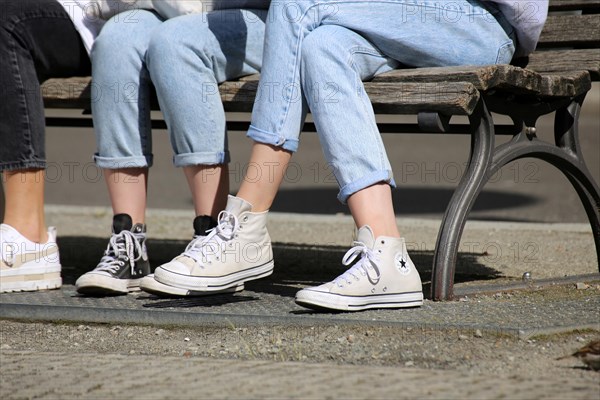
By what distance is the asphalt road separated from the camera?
670 cm

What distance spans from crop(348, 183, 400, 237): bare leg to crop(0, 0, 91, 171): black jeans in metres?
1.17

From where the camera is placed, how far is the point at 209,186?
334 centimetres

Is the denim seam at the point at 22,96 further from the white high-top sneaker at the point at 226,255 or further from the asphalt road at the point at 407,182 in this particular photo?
the asphalt road at the point at 407,182

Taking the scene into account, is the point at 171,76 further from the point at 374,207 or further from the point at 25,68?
the point at 374,207

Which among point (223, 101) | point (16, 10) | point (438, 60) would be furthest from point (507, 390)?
point (16, 10)

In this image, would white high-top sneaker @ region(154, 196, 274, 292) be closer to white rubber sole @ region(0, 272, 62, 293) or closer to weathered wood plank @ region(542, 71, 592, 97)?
white rubber sole @ region(0, 272, 62, 293)

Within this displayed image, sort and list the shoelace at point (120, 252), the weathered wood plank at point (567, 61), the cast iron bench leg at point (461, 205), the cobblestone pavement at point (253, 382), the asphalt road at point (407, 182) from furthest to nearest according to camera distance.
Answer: the asphalt road at point (407, 182), the weathered wood plank at point (567, 61), the shoelace at point (120, 252), the cast iron bench leg at point (461, 205), the cobblestone pavement at point (253, 382)

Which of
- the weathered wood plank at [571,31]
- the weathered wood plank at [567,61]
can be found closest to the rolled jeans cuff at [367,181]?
the weathered wood plank at [567,61]

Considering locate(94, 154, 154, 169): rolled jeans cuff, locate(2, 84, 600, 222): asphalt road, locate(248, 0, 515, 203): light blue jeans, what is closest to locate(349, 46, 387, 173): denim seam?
locate(248, 0, 515, 203): light blue jeans

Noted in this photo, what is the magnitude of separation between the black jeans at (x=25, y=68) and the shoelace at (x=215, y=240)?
2.51ft

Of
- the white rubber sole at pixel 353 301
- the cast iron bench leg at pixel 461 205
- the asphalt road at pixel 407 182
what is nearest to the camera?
the white rubber sole at pixel 353 301

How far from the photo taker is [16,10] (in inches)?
139

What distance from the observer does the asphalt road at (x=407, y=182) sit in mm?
6699

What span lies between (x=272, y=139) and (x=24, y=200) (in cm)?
101
